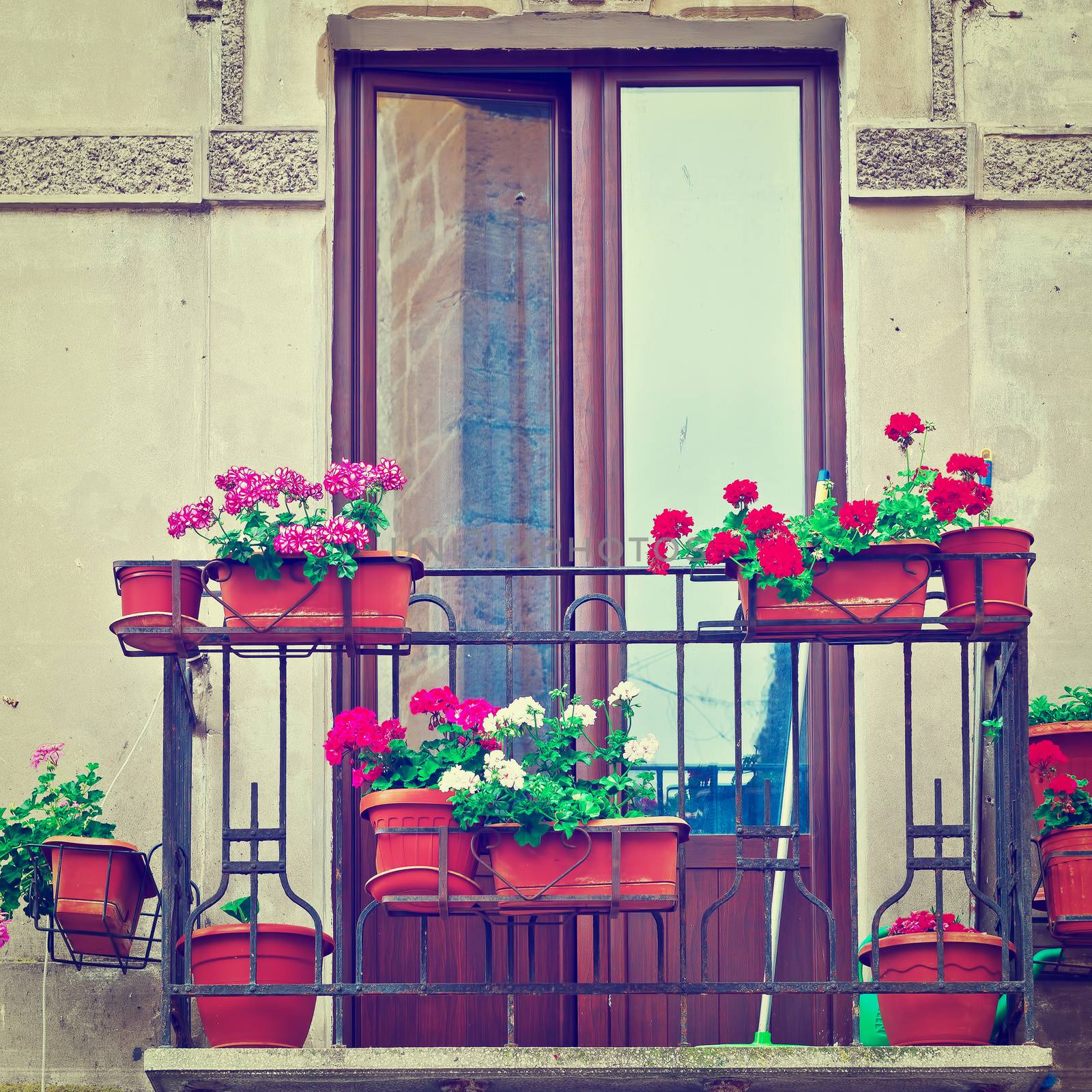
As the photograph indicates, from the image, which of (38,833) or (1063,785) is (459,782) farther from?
(1063,785)

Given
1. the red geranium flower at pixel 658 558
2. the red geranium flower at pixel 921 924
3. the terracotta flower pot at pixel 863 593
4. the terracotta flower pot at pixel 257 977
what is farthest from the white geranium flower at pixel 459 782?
the red geranium flower at pixel 921 924

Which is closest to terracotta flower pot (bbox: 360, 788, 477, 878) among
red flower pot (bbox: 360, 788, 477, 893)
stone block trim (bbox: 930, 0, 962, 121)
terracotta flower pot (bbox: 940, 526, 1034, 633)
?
red flower pot (bbox: 360, 788, 477, 893)

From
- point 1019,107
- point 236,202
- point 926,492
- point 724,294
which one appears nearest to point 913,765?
point 926,492

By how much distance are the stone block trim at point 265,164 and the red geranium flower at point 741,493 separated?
1959mm

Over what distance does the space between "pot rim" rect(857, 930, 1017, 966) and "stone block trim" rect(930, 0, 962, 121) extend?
281cm

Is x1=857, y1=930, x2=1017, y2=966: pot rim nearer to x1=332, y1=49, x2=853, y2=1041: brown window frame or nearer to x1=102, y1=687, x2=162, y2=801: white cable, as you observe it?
x1=332, y1=49, x2=853, y2=1041: brown window frame

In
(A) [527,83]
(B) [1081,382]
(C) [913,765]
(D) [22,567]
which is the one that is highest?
(A) [527,83]

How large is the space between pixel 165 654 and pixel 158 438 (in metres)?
1.15

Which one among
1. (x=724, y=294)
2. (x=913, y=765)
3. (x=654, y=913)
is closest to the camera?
(x=654, y=913)

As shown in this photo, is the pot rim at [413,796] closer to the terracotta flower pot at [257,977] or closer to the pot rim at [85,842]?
the terracotta flower pot at [257,977]

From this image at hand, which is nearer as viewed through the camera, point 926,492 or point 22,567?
point 926,492

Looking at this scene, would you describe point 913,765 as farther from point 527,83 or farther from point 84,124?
point 84,124

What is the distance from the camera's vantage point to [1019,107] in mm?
7680

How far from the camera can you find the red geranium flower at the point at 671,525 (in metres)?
6.54
